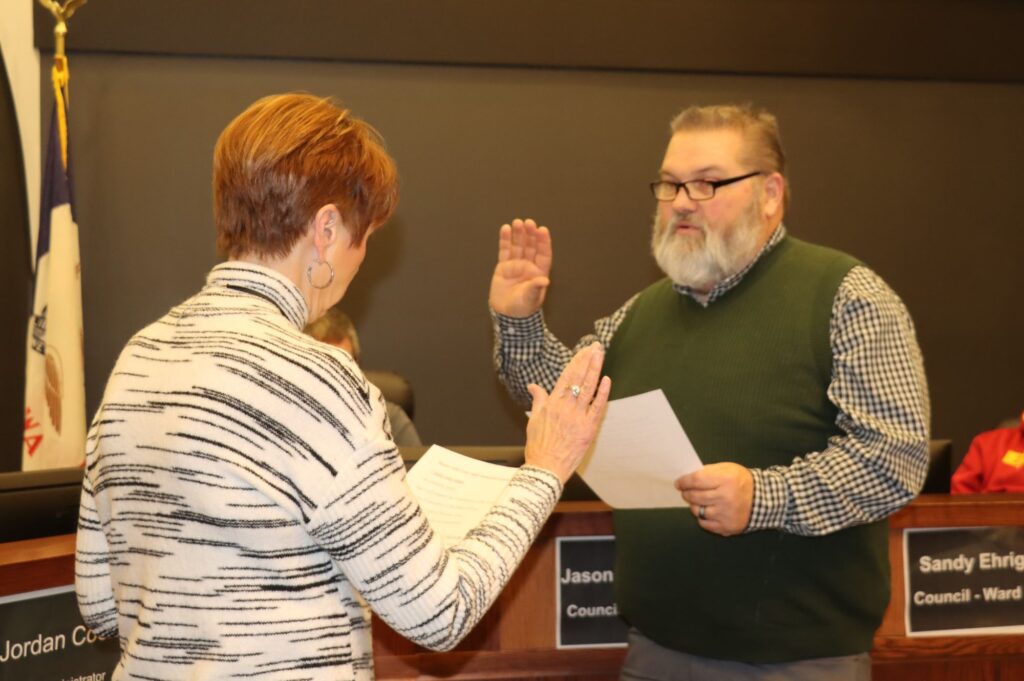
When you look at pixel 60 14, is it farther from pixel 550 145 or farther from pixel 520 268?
pixel 520 268

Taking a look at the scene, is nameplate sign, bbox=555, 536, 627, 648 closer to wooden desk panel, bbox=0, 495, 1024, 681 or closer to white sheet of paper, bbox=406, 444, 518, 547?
wooden desk panel, bbox=0, 495, 1024, 681

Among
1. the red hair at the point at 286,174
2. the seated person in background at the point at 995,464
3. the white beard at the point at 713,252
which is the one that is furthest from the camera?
the seated person in background at the point at 995,464

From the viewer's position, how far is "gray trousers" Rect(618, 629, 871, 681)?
193cm

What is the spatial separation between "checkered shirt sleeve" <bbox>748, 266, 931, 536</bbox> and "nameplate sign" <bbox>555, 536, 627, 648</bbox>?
511 millimetres

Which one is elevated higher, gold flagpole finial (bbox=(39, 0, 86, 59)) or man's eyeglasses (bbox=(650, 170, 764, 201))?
gold flagpole finial (bbox=(39, 0, 86, 59))

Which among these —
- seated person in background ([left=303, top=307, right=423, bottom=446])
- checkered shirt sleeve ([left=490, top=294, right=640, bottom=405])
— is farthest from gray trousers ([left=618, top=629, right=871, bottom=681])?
seated person in background ([left=303, top=307, right=423, bottom=446])

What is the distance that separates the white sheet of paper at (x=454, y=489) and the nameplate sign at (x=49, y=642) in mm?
706

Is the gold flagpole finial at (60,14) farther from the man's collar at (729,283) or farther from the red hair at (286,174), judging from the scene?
the red hair at (286,174)

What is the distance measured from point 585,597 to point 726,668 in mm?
413

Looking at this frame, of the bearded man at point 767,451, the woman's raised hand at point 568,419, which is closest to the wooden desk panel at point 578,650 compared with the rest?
the bearded man at point 767,451

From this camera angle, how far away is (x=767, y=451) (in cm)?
198

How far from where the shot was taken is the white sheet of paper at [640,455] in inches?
72.2

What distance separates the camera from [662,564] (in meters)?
2.05

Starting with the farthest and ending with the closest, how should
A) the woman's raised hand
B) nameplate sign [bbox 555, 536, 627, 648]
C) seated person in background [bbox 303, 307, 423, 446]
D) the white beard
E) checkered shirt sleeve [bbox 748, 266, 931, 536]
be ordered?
seated person in background [bbox 303, 307, 423, 446]
nameplate sign [bbox 555, 536, 627, 648]
the white beard
checkered shirt sleeve [bbox 748, 266, 931, 536]
the woman's raised hand
